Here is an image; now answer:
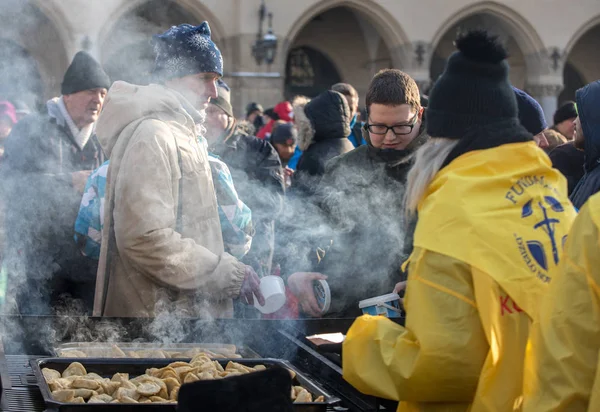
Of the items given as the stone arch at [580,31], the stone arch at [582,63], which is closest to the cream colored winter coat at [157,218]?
the stone arch at [580,31]

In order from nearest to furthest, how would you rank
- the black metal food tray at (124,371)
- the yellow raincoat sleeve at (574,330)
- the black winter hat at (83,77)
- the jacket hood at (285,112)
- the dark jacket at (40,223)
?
the yellow raincoat sleeve at (574,330) → the black metal food tray at (124,371) → the dark jacket at (40,223) → the black winter hat at (83,77) → the jacket hood at (285,112)

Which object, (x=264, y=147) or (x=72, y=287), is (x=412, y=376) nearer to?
(x=72, y=287)

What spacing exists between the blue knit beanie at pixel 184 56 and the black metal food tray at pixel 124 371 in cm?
123

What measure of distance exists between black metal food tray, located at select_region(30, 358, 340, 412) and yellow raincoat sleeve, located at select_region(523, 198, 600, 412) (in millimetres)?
791

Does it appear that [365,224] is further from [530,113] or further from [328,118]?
[328,118]

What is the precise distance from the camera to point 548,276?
6.25 feet

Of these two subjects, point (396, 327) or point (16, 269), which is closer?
point (396, 327)

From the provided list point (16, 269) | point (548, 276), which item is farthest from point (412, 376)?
point (16, 269)

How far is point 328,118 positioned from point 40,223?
5.99ft

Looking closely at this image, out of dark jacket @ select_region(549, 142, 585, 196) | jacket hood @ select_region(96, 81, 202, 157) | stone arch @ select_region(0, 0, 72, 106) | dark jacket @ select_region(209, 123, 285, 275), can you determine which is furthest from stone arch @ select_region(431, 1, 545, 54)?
jacket hood @ select_region(96, 81, 202, 157)

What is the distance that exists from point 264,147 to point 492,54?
322cm

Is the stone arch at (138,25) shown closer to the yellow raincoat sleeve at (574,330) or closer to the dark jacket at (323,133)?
the dark jacket at (323,133)

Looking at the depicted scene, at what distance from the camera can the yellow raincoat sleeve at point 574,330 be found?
5.74ft

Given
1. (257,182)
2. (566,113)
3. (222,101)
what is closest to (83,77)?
(222,101)
